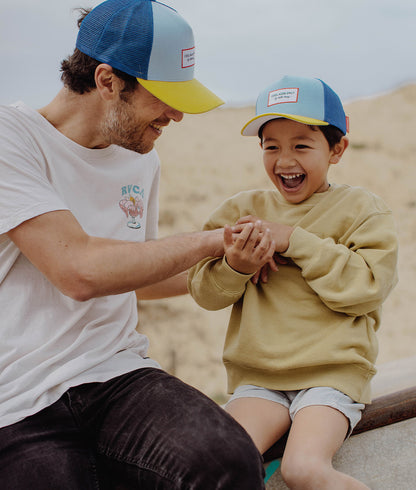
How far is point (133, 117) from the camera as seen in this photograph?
68.4 inches

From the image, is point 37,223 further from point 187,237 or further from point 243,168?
point 243,168

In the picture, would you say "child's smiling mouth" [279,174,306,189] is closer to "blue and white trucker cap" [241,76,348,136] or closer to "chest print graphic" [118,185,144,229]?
"blue and white trucker cap" [241,76,348,136]

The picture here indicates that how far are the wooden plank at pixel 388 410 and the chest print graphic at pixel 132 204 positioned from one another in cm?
104

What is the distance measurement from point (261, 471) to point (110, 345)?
22.4 inches

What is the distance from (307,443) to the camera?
1564mm

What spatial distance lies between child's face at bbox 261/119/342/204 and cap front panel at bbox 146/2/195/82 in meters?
0.34

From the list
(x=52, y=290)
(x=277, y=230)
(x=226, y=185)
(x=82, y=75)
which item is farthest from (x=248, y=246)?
(x=226, y=185)

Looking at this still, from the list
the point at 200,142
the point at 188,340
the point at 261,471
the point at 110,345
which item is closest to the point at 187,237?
the point at 110,345

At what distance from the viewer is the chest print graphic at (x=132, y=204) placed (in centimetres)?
185

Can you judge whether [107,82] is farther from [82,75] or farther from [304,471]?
[304,471]

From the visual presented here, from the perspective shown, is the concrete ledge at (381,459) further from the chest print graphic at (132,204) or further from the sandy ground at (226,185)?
the sandy ground at (226,185)

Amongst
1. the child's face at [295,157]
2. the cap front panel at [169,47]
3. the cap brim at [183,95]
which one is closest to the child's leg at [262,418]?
the child's face at [295,157]

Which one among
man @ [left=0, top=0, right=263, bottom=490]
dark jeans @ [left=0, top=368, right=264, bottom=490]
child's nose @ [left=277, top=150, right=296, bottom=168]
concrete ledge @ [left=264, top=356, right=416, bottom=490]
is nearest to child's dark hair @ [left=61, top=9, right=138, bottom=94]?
man @ [left=0, top=0, right=263, bottom=490]

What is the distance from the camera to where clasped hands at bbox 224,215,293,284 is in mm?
1621
